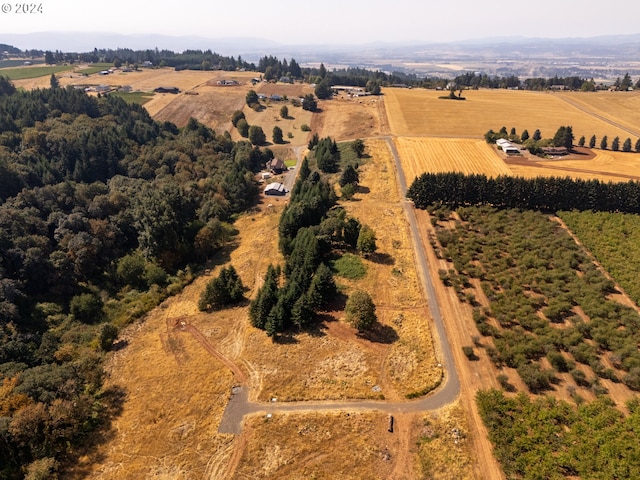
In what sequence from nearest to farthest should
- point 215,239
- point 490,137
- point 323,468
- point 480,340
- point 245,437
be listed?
point 323,468 → point 245,437 → point 480,340 → point 215,239 → point 490,137

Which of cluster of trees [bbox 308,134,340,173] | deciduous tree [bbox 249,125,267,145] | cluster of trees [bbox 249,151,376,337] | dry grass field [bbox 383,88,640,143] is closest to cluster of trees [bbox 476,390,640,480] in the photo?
cluster of trees [bbox 249,151,376,337]

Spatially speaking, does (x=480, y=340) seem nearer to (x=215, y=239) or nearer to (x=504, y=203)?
(x=504, y=203)

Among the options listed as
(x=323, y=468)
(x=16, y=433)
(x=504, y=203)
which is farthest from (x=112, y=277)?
(x=504, y=203)

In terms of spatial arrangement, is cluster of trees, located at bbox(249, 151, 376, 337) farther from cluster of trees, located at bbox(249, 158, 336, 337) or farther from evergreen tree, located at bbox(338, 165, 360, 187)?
evergreen tree, located at bbox(338, 165, 360, 187)

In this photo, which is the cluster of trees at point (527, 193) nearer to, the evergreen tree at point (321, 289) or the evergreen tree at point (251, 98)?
the evergreen tree at point (321, 289)

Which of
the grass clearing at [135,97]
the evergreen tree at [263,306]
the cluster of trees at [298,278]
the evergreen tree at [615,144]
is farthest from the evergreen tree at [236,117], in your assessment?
the evergreen tree at [615,144]

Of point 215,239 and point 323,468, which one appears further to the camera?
point 215,239
